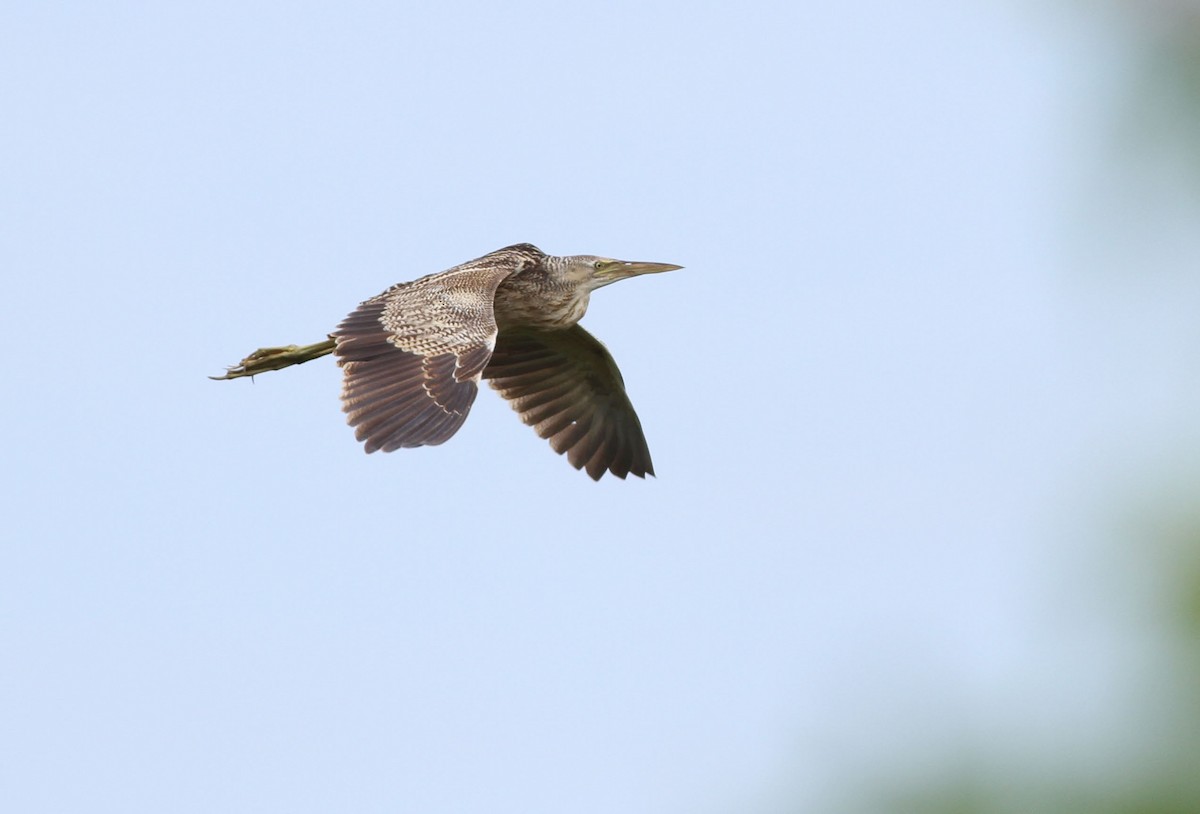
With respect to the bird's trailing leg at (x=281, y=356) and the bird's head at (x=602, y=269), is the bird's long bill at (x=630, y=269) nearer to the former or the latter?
the bird's head at (x=602, y=269)

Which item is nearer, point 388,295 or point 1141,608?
point 1141,608

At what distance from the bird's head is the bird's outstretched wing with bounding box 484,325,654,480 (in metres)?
0.55

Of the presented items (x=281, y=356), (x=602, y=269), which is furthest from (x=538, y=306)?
(x=281, y=356)

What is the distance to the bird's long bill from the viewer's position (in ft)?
36.6

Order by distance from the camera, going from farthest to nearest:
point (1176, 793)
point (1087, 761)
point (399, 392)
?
point (399, 392) → point (1087, 761) → point (1176, 793)

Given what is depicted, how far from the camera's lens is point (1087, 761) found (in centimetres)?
352

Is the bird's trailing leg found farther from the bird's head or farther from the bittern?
the bird's head

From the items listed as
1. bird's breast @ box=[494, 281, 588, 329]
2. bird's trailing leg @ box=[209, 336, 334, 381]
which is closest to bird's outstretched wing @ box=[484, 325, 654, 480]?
bird's breast @ box=[494, 281, 588, 329]

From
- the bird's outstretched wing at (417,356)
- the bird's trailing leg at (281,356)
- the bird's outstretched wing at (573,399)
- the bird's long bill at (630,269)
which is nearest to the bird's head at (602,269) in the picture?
the bird's long bill at (630,269)

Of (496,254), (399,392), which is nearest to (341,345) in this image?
(399,392)

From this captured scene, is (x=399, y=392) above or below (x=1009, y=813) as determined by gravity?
above

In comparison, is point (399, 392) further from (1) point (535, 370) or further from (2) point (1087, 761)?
(2) point (1087, 761)

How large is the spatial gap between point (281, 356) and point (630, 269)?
95.6 inches

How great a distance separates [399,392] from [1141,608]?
19.0 feet
